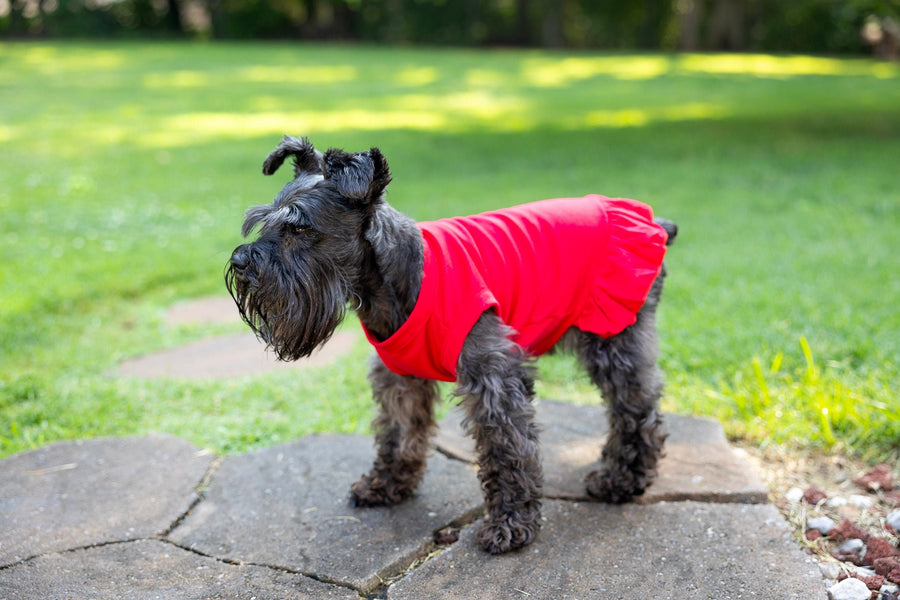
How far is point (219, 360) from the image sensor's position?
17.9 feet

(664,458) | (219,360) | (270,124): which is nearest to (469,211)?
(219,360)

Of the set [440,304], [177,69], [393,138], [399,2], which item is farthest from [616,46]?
[440,304]

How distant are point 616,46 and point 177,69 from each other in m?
20.1

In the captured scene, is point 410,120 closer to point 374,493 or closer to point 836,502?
point 374,493

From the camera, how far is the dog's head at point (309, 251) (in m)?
3.09

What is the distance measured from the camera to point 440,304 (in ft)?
10.8

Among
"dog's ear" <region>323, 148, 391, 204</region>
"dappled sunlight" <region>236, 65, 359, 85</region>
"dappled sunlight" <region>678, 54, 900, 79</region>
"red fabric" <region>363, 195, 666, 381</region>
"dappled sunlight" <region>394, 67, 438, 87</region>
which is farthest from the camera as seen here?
"dappled sunlight" <region>678, 54, 900, 79</region>

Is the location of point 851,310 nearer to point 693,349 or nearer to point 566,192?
point 693,349

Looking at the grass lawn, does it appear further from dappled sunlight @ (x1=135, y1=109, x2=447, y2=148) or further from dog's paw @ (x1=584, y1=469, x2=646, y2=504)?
dog's paw @ (x1=584, y1=469, x2=646, y2=504)

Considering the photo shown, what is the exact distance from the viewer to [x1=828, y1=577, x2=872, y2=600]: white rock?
10.0ft

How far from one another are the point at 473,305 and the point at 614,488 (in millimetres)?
1094

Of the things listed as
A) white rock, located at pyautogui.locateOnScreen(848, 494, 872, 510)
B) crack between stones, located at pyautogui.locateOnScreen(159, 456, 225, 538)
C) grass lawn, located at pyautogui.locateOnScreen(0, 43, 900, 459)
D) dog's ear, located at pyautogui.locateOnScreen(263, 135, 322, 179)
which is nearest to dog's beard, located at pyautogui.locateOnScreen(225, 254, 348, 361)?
dog's ear, located at pyautogui.locateOnScreen(263, 135, 322, 179)

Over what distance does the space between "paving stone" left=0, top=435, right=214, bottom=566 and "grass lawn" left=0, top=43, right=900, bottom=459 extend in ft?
0.83

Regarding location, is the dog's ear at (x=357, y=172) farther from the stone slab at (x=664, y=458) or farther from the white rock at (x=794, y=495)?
the white rock at (x=794, y=495)
